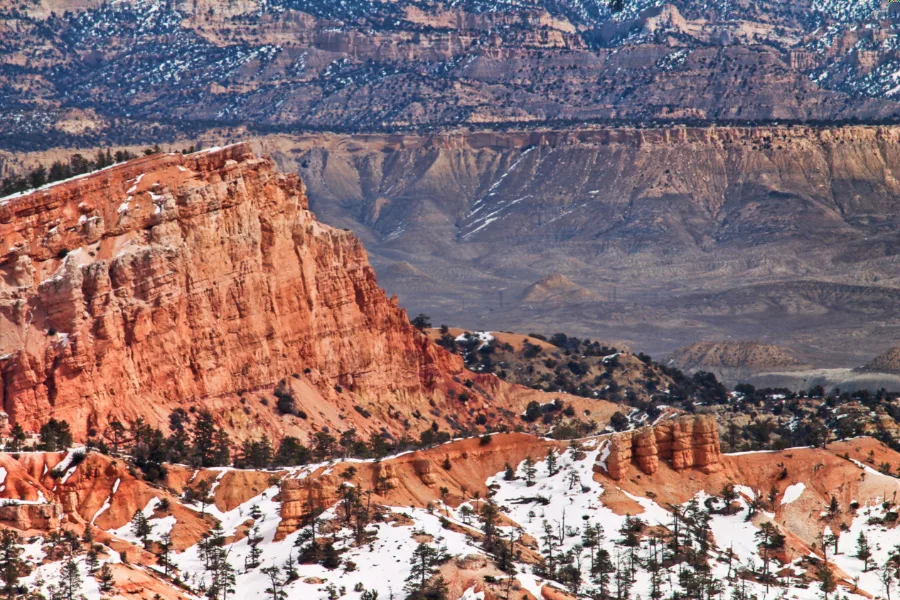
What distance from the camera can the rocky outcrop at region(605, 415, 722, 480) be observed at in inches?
4284

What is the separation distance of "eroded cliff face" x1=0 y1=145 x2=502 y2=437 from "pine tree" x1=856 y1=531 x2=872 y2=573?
3594cm

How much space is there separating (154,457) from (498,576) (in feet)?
72.7

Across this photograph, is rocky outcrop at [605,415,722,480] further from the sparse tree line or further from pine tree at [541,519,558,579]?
the sparse tree line

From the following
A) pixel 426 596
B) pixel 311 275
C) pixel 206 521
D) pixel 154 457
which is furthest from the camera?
pixel 311 275

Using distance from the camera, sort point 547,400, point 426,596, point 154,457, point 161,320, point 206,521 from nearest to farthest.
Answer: point 426,596
point 206,521
point 154,457
point 161,320
point 547,400

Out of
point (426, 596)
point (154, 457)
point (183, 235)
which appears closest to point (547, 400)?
point (183, 235)

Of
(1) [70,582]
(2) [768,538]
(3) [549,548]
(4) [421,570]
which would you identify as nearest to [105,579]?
(1) [70,582]

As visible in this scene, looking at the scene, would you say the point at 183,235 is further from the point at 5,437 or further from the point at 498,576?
the point at 498,576

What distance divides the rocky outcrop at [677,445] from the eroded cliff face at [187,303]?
24.9 meters

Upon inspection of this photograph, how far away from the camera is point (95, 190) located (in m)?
120

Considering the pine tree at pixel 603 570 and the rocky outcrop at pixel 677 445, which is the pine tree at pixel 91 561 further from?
the rocky outcrop at pixel 677 445

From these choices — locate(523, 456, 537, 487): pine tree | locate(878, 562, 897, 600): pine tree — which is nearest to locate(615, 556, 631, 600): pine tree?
locate(523, 456, 537, 487): pine tree

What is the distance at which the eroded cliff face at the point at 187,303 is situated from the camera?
376 ft

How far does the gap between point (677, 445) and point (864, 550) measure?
36.9 ft
